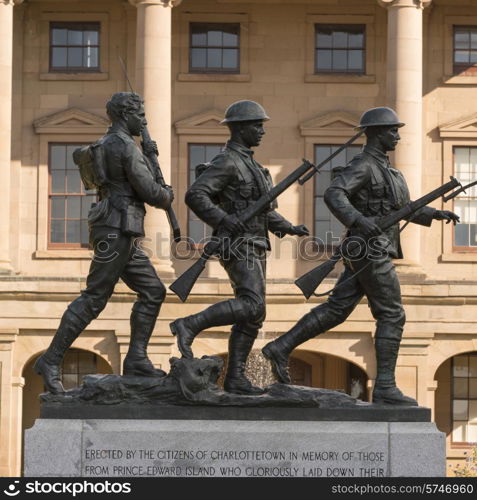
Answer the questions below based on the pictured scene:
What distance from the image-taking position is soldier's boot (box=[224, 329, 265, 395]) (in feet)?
72.1

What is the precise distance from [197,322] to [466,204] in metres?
27.4

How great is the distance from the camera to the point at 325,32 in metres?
49.4

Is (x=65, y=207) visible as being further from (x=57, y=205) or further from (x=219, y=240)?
(x=219, y=240)

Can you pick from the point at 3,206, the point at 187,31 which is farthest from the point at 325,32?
the point at 3,206

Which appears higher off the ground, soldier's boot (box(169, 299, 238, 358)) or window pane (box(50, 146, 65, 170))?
window pane (box(50, 146, 65, 170))

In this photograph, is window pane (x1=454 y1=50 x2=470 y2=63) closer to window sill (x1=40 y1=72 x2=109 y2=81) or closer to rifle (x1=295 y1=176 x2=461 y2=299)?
window sill (x1=40 y1=72 x2=109 y2=81)

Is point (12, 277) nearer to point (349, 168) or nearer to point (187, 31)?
point (187, 31)

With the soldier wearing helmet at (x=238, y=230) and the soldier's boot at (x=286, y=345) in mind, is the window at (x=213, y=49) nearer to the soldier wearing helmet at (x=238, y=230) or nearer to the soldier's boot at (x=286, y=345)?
the soldier wearing helmet at (x=238, y=230)

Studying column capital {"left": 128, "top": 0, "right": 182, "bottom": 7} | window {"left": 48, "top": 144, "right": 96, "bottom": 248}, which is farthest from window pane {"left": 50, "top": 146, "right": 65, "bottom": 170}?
column capital {"left": 128, "top": 0, "right": 182, "bottom": 7}

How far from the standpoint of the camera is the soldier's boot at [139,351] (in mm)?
22000

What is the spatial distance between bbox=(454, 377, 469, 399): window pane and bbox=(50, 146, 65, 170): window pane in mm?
9863

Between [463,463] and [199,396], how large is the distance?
25.1 metres

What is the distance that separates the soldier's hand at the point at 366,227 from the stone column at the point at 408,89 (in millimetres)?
23685

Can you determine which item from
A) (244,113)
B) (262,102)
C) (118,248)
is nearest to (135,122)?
(244,113)
